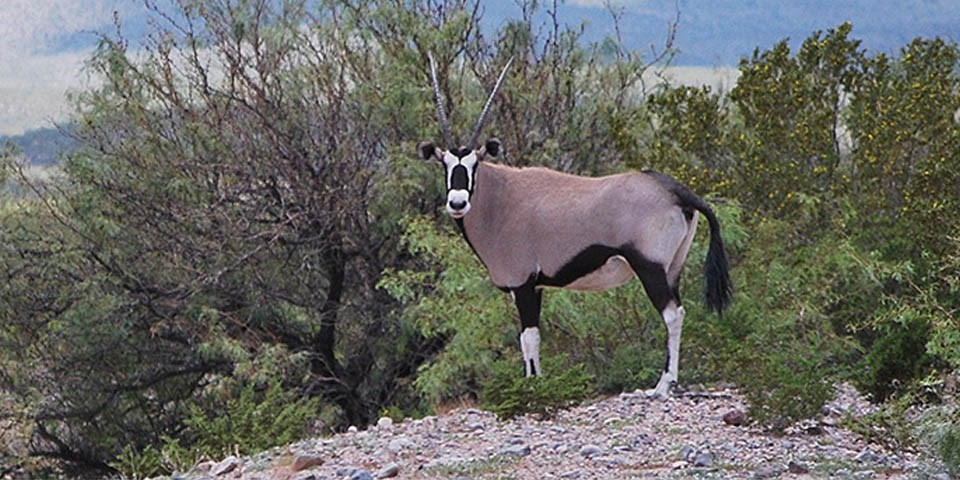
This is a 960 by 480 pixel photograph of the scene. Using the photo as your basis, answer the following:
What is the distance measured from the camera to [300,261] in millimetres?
21297

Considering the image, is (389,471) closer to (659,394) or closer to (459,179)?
(659,394)

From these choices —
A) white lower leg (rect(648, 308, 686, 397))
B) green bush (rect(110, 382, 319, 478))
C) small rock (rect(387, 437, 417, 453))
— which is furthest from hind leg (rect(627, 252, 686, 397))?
green bush (rect(110, 382, 319, 478))

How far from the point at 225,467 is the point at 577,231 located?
148 inches

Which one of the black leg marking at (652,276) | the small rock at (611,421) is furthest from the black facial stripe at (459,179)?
the small rock at (611,421)

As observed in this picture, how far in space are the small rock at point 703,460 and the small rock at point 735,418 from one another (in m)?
1.69

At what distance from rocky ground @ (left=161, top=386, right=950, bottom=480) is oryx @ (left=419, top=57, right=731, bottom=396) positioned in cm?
126

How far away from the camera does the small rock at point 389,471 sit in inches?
329

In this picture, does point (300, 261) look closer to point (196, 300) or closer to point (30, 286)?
point (196, 300)

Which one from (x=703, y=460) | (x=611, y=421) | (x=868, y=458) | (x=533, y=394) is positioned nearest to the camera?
(x=703, y=460)

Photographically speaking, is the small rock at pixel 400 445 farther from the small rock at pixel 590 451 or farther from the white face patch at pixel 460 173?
the white face patch at pixel 460 173

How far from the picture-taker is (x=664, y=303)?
1215 cm

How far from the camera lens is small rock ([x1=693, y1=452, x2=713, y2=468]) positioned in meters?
8.48

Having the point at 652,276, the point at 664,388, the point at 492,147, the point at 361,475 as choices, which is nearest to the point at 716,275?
the point at 652,276

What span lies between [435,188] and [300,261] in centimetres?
239
